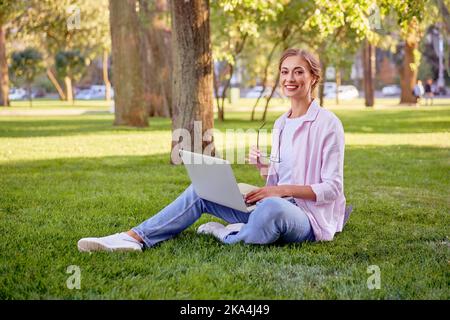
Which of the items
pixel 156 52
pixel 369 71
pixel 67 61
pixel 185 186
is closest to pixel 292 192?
pixel 185 186

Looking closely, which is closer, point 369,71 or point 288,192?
point 288,192

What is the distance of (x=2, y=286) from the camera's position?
4.12 m

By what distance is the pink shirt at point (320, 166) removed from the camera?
4.90 meters

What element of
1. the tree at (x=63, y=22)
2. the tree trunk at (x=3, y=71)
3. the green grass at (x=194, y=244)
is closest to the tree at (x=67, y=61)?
the tree at (x=63, y=22)

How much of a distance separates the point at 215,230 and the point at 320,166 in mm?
1024

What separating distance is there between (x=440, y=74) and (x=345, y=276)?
5671 cm

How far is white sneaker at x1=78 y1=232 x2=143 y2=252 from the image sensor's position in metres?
4.88

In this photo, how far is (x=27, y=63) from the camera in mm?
48219

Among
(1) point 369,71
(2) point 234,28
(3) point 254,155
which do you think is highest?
(2) point 234,28

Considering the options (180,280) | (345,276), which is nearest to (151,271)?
(180,280)

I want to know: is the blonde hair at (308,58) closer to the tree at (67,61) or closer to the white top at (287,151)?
the white top at (287,151)

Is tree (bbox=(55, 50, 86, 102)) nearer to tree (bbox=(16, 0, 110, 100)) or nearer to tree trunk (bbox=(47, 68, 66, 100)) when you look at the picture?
tree trunk (bbox=(47, 68, 66, 100))

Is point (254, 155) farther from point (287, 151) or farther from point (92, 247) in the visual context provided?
point (92, 247)

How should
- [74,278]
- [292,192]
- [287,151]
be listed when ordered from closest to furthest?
[74,278] < [292,192] < [287,151]
